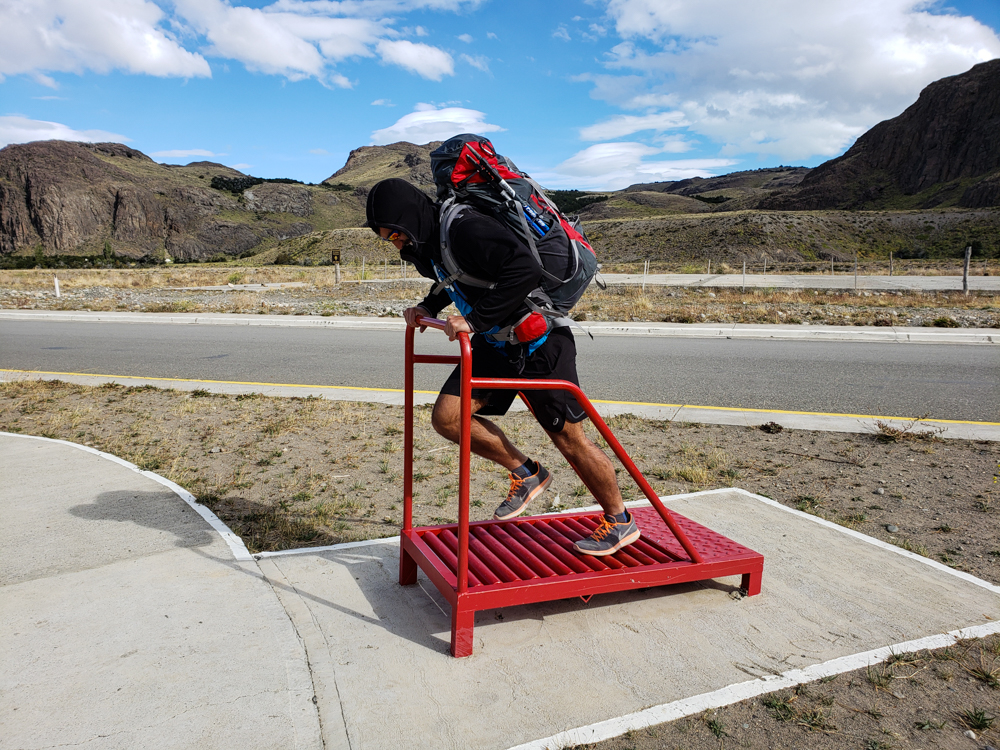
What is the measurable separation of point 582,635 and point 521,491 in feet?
2.88

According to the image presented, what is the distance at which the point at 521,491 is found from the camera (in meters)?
3.76

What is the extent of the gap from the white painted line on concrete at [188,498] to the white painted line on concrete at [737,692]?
2.03m

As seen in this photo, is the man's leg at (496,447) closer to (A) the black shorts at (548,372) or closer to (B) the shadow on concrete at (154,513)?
(A) the black shorts at (548,372)

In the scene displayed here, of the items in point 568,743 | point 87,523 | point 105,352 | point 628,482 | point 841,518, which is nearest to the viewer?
point 568,743

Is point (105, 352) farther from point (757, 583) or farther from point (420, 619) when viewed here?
point (757, 583)

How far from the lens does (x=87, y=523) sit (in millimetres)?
4238

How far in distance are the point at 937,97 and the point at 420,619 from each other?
467ft

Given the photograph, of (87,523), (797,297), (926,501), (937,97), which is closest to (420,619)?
(87,523)

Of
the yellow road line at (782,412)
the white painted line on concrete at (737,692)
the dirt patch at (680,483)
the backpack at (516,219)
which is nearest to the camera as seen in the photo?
the white painted line on concrete at (737,692)

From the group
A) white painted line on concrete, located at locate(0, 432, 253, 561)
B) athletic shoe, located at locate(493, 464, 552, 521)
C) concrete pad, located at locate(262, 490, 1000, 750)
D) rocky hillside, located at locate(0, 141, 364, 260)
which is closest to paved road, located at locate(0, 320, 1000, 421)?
white painted line on concrete, located at locate(0, 432, 253, 561)

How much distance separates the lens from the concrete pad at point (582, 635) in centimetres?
254

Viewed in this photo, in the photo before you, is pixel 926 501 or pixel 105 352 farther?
pixel 105 352

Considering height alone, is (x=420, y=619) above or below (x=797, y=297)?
below

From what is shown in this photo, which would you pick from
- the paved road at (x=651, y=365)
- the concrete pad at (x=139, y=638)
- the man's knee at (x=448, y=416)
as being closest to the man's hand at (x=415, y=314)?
the man's knee at (x=448, y=416)
